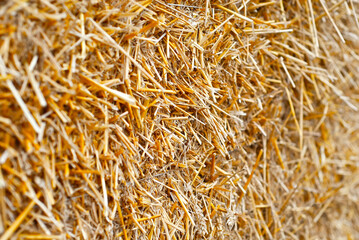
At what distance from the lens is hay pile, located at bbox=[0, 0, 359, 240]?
0.62m

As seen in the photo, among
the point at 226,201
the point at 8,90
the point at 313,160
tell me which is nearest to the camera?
the point at 8,90

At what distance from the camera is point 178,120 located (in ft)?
2.83

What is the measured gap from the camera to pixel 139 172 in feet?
2.67

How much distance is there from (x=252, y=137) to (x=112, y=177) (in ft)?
1.58

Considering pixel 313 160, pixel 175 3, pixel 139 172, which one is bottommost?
pixel 313 160

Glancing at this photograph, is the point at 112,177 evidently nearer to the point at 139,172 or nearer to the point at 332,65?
the point at 139,172

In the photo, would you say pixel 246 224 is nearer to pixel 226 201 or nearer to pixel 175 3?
pixel 226 201

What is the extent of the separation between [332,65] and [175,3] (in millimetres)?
666

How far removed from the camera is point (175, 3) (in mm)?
858

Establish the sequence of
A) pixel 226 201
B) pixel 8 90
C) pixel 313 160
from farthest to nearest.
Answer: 1. pixel 313 160
2. pixel 226 201
3. pixel 8 90

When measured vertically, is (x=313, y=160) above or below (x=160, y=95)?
below

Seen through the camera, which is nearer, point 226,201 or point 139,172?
point 139,172

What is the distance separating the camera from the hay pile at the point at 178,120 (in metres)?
0.62

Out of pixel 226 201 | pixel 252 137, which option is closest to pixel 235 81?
pixel 252 137
